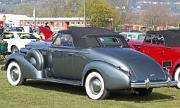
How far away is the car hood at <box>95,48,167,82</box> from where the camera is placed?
32.0 ft

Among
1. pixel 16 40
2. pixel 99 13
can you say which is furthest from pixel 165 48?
pixel 99 13

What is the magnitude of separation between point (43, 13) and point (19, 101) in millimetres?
138648

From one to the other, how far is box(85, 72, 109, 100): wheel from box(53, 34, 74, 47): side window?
110cm

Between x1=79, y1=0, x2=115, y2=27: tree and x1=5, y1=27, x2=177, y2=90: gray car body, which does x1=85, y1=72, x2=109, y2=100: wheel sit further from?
x1=79, y1=0, x2=115, y2=27: tree

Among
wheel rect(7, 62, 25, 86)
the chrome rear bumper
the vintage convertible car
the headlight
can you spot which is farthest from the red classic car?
wheel rect(7, 62, 25, 86)

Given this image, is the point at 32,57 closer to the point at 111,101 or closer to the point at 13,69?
the point at 13,69

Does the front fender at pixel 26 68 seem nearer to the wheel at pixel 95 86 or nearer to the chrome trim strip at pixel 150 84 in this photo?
the wheel at pixel 95 86

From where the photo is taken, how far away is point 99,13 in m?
87.0

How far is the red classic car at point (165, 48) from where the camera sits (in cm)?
1277

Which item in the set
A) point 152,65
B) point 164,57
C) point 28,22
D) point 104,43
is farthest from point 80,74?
point 28,22

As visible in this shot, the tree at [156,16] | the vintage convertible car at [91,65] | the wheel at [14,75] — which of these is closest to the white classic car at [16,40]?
the wheel at [14,75]

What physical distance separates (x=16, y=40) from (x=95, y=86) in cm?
1744

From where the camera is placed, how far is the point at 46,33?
21625 mm

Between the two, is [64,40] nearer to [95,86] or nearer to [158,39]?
[95,86]
